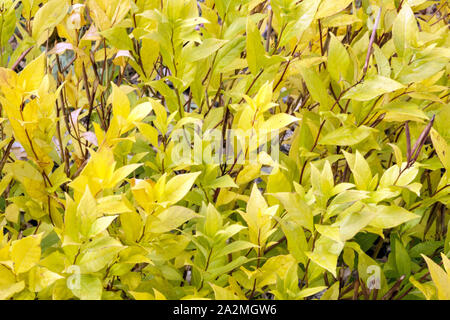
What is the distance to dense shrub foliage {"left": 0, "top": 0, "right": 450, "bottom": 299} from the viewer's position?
2.09ft

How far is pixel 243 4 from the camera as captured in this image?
895 mm

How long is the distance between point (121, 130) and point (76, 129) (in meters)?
0.14

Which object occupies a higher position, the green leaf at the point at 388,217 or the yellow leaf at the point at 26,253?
the yellow leaf at the point at 26,253

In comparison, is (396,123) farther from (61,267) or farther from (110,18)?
(61,267)

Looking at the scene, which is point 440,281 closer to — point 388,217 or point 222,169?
point 388,217

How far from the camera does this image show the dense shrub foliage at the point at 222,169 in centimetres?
64
